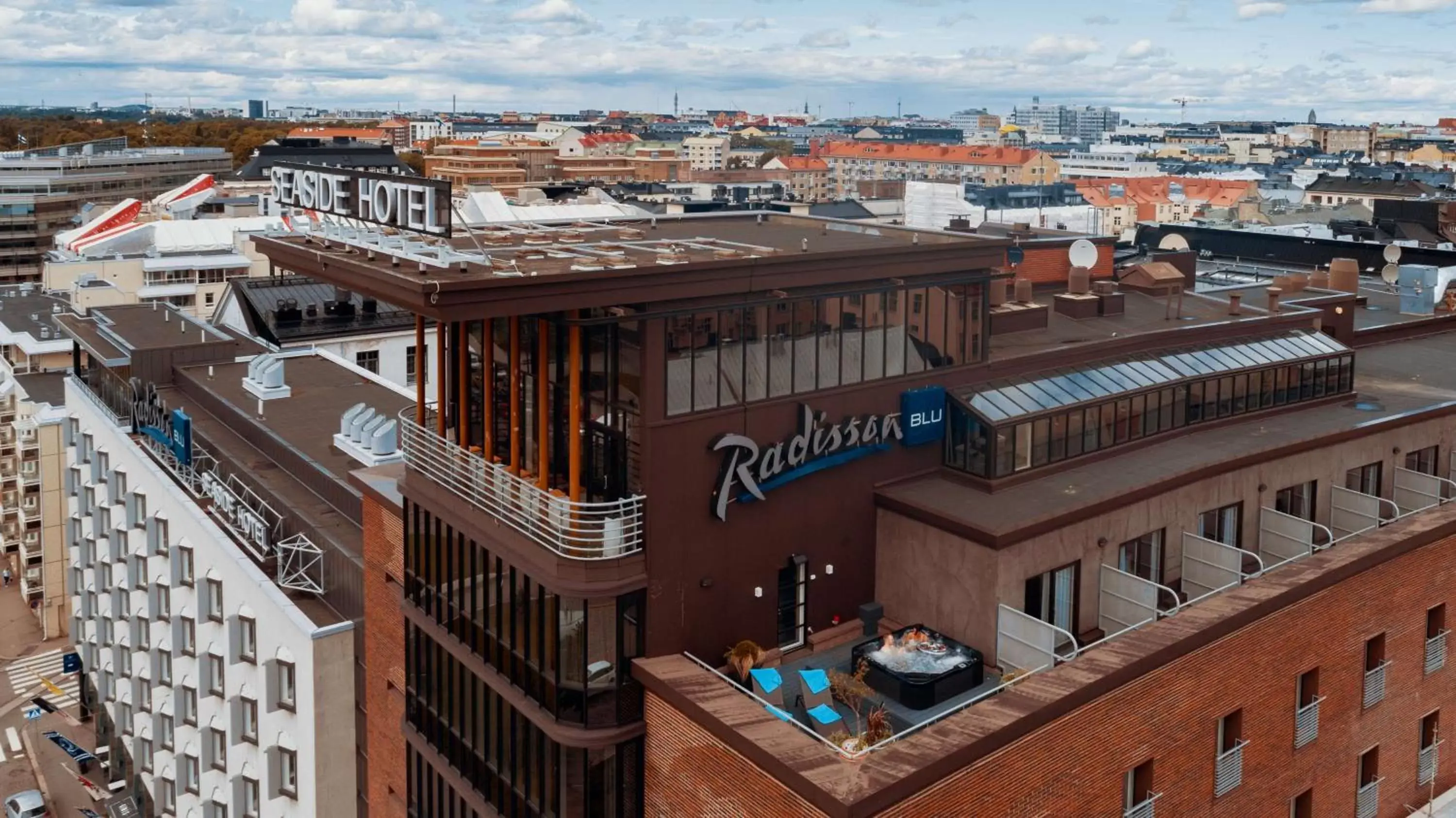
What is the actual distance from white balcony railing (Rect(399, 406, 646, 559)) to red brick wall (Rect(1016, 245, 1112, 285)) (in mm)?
29004

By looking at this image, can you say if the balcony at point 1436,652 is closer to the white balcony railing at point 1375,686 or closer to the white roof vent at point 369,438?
the white balcony railing at point 1375,686

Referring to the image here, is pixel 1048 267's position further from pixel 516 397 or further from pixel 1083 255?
pixel 516 397

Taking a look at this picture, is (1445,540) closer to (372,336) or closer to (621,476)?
(621,476)

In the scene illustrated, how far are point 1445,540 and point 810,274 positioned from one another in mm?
20026

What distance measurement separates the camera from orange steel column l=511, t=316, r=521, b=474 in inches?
1125

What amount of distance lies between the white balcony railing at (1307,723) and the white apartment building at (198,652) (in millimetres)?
26344

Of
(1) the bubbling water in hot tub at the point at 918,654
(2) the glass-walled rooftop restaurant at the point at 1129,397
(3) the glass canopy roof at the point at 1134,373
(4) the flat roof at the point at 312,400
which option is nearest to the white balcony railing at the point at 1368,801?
(2) the glass-walled rooftop restaurant at the point at 1129,397

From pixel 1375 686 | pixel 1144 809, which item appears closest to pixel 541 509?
pixel 1144 809

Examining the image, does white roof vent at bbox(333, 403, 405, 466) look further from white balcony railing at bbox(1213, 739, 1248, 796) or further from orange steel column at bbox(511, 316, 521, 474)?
white balcony railing at bbox(1213, 739, 1248, 796)

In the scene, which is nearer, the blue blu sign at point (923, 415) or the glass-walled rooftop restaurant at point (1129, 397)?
the blue blu sign at point (923, 415)

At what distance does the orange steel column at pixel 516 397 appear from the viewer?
93.8 feet

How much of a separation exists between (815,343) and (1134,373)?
11808 millimetres

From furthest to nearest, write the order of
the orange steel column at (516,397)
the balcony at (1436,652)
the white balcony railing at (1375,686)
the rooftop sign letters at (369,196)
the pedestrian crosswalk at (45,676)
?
the pedestrian crosswalk at (45,676) → the balcony at (1436,652) → the white balcony railing at (1375,686) → the orange steel column at (516,397) → the rooftop sign letters at (369,196)

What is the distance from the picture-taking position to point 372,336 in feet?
268
